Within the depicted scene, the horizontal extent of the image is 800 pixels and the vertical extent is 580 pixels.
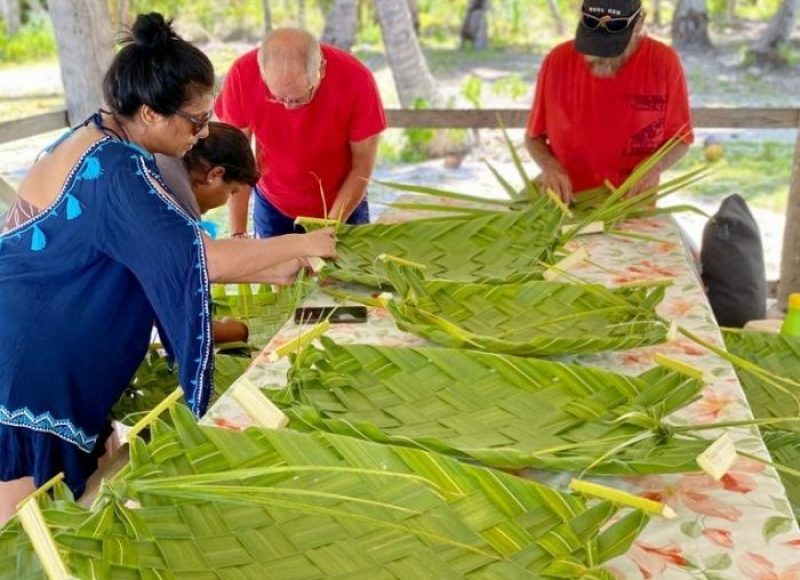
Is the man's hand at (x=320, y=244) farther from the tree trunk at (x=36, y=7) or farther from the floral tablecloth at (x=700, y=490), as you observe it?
the tree trunk at (x=36, y=7)

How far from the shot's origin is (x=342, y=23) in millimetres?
7051

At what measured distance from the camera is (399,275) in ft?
5.94

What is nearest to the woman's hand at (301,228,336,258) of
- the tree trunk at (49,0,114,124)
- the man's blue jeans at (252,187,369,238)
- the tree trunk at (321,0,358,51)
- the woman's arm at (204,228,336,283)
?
the woman's arm at (204,228,336,283)

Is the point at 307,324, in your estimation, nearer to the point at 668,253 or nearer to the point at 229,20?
the point at 668,253

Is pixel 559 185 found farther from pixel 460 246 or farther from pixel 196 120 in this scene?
pixel 196 120

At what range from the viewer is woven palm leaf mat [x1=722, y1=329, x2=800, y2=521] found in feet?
5.15

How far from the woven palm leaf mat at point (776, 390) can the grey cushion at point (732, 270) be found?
3.20ft

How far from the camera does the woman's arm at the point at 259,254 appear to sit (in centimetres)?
180

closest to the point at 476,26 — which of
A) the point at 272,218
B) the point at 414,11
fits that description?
the point at 414,11

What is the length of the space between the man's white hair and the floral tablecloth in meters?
0.83

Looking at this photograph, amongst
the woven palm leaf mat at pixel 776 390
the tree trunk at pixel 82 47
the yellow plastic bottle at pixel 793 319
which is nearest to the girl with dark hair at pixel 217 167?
the woven palm leaf mat at pixel 776 390

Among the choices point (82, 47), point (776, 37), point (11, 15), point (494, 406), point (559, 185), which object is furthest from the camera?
point (11, 15)

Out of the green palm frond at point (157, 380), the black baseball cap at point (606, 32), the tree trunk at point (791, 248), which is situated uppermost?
the black baseball cap at point (606, 32)

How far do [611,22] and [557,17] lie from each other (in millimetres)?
5360
